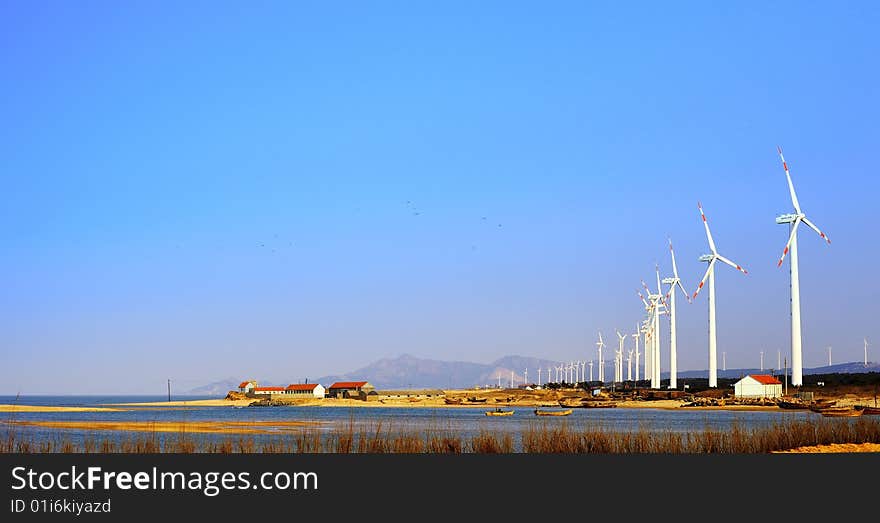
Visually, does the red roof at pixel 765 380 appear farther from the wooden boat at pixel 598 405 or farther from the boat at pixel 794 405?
the boat at pixel 794 405

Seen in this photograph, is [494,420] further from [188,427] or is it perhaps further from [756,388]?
[756,388]

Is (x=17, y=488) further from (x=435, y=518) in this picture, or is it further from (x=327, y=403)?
(x=327, y=403)

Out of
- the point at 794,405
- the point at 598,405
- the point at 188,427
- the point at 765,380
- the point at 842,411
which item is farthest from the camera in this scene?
the point at 598,405

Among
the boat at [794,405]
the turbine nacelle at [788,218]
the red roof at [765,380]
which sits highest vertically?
the turbine nacelle at [788,218]

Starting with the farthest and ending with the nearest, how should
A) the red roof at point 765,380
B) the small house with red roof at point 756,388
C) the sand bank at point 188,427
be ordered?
the red roof at point 765,380
the small house with red roof at point 756,388
the sand bank at point 188,427

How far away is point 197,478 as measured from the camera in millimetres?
26844

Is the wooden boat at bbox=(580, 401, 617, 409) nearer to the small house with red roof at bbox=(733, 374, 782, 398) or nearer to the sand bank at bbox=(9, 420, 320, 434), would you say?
the small house with red roof at bbox=(733, 374, 782, 398)

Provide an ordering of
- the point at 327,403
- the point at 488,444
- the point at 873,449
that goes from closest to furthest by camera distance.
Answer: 1. the point at 488,444
2. the point at 873,449
3. the point at 327,403

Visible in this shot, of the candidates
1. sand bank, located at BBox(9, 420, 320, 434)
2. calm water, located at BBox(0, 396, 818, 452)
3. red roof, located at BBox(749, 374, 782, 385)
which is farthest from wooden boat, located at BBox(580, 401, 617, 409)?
sand bank, located at BBox(9, 420, 320, 434)

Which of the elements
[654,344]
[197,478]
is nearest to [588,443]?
[197,478]

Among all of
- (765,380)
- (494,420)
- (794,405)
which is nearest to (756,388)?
(765,380)

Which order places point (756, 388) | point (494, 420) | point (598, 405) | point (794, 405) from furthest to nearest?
point (598, 405), point (756, 388), point (794, 405), point (494, 420)

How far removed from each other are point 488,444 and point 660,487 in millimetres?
8757

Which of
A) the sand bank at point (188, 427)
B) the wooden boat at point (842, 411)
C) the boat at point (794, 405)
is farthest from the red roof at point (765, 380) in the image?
the sand bank at point (188, 427)
